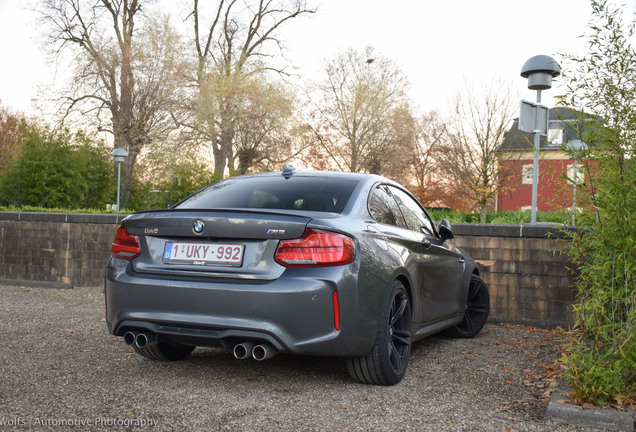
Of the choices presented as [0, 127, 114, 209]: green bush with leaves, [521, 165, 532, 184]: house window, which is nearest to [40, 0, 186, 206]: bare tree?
[0, 127, 114, 209]: green bush with leaves

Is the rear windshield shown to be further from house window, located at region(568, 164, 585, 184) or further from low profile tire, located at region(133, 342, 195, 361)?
house window, located at region(568, 164, 585, 184)

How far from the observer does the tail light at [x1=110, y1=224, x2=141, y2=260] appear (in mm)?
4305

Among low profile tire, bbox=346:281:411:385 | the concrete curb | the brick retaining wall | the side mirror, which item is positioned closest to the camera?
the concrete curb

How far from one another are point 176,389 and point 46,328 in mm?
3155

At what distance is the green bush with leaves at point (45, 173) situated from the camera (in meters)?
22.7

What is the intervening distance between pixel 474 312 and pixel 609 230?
324cm

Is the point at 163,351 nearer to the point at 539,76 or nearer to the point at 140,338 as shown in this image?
the point at 140,338

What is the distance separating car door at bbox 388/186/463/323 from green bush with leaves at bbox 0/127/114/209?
19.6 m

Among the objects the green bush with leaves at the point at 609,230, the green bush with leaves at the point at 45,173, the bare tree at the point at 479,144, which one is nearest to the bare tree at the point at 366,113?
the bare tree at the point at 479,144

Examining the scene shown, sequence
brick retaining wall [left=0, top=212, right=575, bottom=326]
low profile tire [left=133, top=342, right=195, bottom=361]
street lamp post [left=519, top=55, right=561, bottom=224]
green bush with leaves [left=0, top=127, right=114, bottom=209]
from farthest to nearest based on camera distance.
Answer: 1. green bush with leaves [left=0, top=127, right=114, bottom=209]
2. street lamp post [left=519, top=55, right=561, bottom=224]
3. brick retaining wall [left=0, top=212, right=575, bottom=326]
4. low profile tire [left=133, top=342, right=195, bottom=361]

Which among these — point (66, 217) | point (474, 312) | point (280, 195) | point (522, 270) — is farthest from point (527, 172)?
point (280, 195)

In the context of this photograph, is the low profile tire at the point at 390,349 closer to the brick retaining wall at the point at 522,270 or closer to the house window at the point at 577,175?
the house window at the point at 577,175

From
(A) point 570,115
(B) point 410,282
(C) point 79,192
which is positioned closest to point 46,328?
(B) point 410,282

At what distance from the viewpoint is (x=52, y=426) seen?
3350mm
